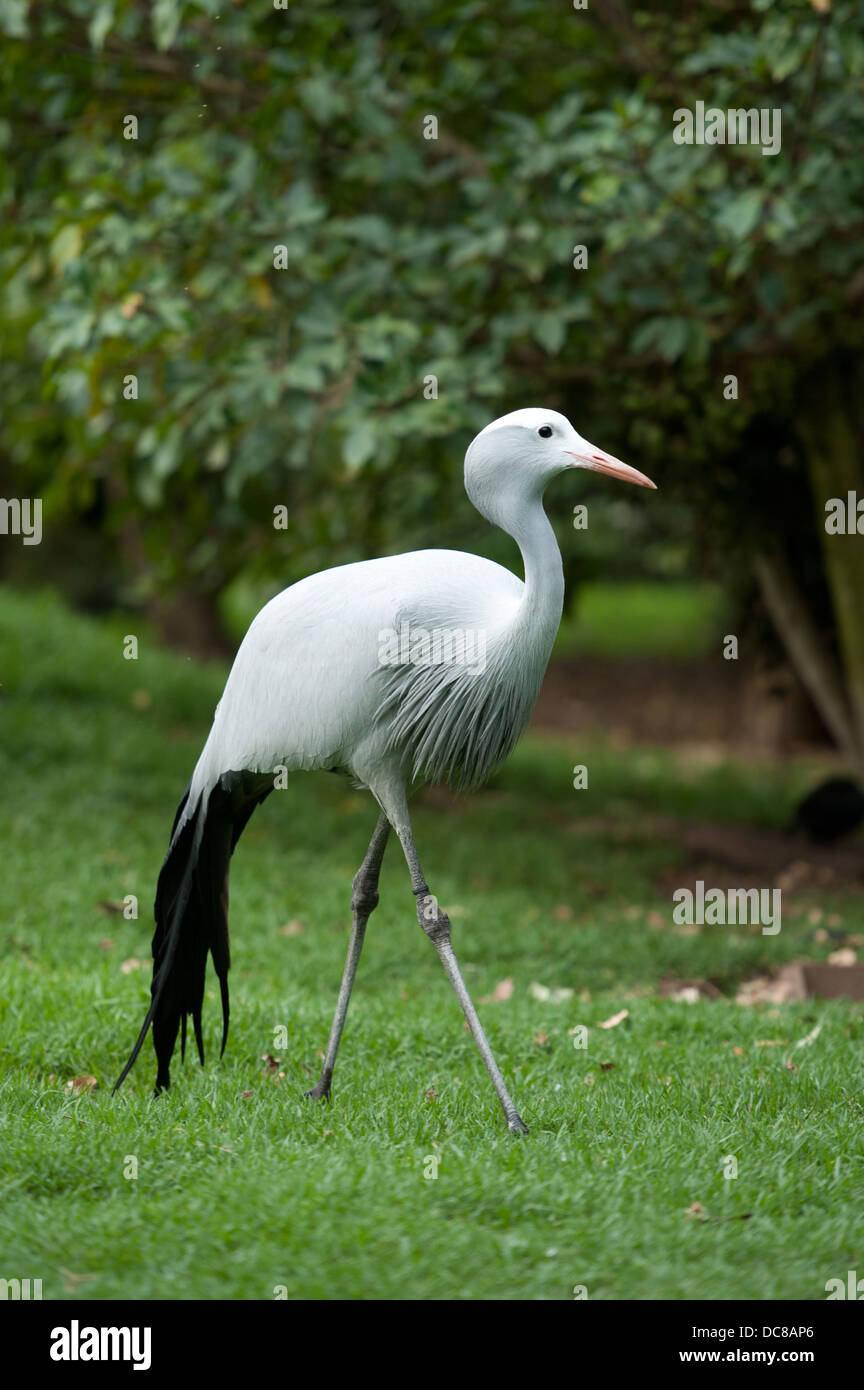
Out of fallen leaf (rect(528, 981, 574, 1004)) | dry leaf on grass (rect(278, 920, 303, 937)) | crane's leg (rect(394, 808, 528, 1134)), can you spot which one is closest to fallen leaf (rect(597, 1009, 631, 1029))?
fallen leaf (rect(528, 981, 574, 1004))

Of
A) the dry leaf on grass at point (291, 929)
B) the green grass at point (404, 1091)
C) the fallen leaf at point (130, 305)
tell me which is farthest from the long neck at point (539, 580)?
the fallen leaf at point (130, 305)

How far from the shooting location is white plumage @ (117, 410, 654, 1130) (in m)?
4.10

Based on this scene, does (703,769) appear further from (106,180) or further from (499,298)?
(106,180)

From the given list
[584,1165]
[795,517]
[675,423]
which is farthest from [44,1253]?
[795,517]

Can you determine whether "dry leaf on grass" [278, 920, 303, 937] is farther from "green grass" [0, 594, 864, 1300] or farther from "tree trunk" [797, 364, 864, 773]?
"tree trunk" [797, 364, 864, 773]

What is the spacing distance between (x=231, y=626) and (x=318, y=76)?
13125 millimetres

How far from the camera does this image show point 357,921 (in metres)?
4.53

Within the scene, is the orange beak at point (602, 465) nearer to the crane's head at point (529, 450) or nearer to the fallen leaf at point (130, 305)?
the crane's head at point (529, 450)

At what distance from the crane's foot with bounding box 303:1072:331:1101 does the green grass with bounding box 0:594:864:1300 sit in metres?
0.08

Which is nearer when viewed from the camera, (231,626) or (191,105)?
(191,105)

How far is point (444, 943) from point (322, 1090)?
0.54m

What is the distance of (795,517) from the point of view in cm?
899

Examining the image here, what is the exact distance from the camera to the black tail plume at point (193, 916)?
4.29m

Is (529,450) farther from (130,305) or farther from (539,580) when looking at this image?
(130,305)
